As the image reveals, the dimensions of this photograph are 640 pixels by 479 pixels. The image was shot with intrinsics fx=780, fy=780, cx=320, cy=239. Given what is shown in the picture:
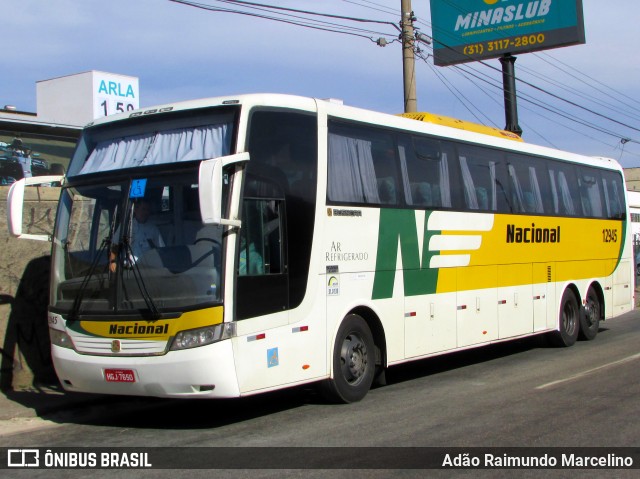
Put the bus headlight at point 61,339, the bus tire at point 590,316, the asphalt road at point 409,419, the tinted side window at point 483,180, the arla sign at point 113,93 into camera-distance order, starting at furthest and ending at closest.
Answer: the arla sign at point 113,93, the bus tire at point 590,316, the tinted side window at point 483,180, the bus headlight at point 61,339, the asphalt road at point 409,419

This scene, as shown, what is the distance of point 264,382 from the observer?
319 inches

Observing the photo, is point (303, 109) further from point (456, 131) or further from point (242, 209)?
point (456, 131)

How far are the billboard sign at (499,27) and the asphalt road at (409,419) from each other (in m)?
18.8

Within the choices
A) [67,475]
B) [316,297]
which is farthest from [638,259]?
[67,475]

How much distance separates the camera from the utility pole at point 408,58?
17.6 m

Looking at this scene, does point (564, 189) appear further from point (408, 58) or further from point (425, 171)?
point (408, 58)

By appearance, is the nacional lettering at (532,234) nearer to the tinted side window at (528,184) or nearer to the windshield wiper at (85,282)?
the tinted side window at (528,184)

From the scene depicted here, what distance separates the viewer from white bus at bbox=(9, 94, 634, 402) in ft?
25.4

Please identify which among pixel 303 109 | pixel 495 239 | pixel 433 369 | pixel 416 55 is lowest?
pixel 433 369

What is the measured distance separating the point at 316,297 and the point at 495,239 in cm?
472

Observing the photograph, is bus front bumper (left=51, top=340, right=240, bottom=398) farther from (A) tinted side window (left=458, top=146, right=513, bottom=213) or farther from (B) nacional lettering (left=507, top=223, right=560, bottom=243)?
(B) nacional lettering (left=507, top=223, right=560, bottom=243)

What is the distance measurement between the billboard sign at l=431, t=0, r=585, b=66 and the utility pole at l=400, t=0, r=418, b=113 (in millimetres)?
9630

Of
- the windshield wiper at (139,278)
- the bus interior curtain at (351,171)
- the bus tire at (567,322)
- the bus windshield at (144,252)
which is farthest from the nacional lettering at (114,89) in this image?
the windshield wiper at (139,278)

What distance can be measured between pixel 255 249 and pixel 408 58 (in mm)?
11338
